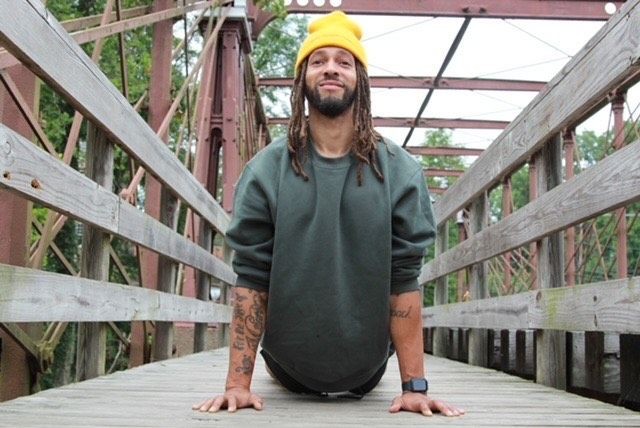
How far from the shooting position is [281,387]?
11.4 ft

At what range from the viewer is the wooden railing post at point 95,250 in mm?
3473

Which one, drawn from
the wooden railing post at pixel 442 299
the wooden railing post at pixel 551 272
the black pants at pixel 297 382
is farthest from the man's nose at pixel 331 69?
the wooden railing post at pixel 442 299

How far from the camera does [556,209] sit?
339 cm

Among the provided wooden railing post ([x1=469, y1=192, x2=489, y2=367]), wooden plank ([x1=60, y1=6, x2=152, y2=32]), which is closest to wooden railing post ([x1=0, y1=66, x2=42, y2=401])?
wooden plank ([x1=60, y1=6, x2=152, y2=32])

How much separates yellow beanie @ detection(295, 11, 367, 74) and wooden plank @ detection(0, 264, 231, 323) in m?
0.99

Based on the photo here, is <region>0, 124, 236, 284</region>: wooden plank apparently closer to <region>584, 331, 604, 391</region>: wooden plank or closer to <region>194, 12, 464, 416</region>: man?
<region>194, 12, 464, 416</region>: man

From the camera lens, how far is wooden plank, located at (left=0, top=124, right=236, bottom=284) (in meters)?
2.33

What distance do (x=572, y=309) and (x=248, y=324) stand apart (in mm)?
1079

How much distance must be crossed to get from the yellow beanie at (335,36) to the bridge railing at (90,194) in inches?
28.8

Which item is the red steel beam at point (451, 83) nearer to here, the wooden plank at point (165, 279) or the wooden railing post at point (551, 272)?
the wooden plank at point (165, 279)

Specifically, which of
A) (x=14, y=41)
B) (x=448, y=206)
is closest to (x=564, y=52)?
(x=448, y=206)

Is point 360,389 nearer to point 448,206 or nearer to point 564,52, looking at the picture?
point 448,206

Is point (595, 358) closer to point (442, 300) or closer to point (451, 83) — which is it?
point (442, 300)

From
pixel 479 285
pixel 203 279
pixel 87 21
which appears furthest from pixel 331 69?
pixel 203 279
